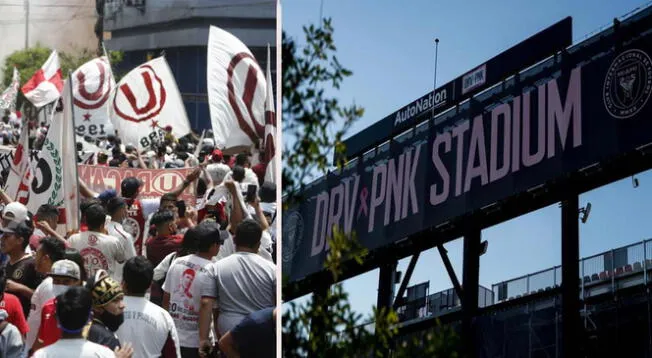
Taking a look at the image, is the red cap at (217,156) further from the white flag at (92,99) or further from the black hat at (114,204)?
the black hat at (114,204)

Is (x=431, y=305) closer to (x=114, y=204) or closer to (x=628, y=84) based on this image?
(x=628, y=84)

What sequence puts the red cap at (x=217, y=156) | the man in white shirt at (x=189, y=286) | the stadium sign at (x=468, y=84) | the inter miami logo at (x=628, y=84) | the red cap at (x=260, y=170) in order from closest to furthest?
the man in white shirt at (x=189, y=286) < the red cap at (x=260, y=170) < the red cap at (x=217, y=156) < the inter miami logo at (x=628, y=84) < the stadium sign at (x=468, y=84)

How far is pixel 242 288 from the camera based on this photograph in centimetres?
1123

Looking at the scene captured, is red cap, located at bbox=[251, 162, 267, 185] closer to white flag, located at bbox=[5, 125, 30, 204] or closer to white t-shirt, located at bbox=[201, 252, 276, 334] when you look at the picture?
white t-shirt, located at bbox=[201, 252, 276, 334]

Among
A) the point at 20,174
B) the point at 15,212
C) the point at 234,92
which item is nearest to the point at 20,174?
the point at 20,174

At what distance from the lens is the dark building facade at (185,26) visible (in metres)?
13.3

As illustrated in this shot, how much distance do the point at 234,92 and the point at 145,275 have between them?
4112 mm

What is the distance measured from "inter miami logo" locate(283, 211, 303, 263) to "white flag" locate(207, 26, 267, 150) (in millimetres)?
11998

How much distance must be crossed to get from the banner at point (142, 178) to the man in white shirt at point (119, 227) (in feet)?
5.13

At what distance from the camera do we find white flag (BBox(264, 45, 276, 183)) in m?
12.5

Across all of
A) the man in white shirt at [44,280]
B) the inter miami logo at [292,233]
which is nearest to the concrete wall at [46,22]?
the man in white shirt at [44,280]

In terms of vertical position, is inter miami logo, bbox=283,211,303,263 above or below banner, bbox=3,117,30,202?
above

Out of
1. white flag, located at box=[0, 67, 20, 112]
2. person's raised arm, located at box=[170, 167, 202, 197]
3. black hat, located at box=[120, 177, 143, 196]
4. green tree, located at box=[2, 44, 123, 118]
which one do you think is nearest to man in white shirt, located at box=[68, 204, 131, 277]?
black hat, located at box=[120, 177, 143, 196]

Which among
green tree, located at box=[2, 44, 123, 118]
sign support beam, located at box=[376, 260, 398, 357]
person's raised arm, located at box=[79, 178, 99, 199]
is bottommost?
person's raised arm, located at box=[79, 178, 99, 199]
